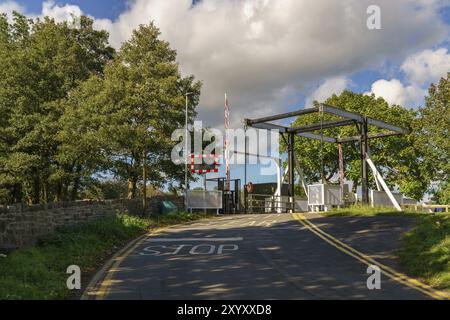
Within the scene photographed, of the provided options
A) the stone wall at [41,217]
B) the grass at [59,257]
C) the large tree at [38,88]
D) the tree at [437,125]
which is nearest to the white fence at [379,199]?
the tree at [437,125]

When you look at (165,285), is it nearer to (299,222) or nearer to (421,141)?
(299,222)

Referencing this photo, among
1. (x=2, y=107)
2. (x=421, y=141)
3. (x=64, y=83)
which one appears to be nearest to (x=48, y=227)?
(x=2, y=107)

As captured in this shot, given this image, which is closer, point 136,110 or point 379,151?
point 136,110

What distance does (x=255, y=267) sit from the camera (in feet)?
37.2

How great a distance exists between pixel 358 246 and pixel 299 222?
829 centimetres

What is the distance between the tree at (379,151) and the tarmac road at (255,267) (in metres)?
34.5

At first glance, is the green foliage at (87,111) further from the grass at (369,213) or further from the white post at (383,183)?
the white post at (383,183)

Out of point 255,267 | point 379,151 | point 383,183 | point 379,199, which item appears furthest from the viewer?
point 379,151

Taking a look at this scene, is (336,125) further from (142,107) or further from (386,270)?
(386,270)

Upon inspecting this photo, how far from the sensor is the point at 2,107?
99.5ft

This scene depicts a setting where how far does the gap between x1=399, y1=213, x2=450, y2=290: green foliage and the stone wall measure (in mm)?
9905

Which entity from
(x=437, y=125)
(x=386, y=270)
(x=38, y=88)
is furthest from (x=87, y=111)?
(x=437, y=125)

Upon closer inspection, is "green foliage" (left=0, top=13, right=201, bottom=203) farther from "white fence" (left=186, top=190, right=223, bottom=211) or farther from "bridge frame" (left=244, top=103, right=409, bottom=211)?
"bridge frame" (left=244, top=103, right=409, bottom=211)

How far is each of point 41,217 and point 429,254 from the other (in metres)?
11.2
